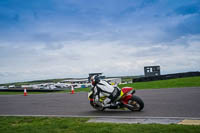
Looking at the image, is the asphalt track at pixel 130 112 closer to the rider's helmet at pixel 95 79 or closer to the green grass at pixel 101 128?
the rider's helmet at pixel 95 79

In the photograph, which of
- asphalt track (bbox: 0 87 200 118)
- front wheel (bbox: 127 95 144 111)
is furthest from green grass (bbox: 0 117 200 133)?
front wheel (bbox: 127 95 144 111)

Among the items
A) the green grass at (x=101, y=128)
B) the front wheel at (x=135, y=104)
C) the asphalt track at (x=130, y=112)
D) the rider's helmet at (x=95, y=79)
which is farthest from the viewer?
the rider's helmet at (x=95, y=79)

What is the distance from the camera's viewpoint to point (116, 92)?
9.71 metres

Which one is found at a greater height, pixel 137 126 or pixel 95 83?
pixel 95 83

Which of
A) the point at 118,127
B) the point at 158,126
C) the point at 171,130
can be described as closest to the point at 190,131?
the point at 171,130

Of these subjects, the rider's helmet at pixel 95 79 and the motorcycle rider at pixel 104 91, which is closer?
the motorcycle rider at pixel 104 91

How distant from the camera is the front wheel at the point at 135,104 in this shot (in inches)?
368

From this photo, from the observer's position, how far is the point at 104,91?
391 inches

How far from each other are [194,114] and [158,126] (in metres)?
2.44

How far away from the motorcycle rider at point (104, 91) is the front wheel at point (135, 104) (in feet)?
2.01

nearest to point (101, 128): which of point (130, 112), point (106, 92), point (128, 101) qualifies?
point (130, 112)

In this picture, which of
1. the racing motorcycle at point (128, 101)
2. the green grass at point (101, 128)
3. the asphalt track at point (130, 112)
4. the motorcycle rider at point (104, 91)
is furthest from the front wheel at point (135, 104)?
the green grass at point (101, 128)

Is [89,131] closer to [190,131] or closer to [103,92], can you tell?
[190,131]

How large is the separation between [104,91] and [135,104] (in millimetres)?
1395
